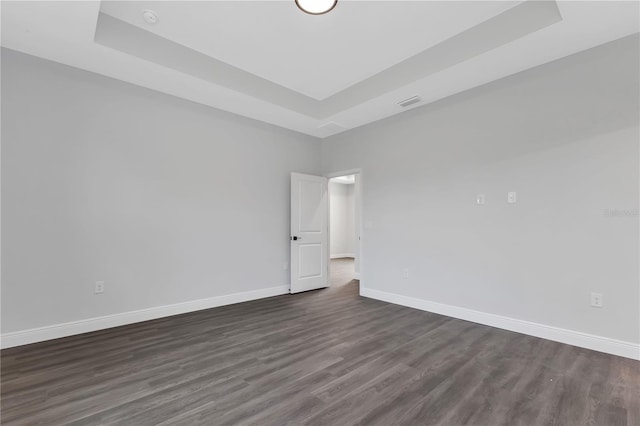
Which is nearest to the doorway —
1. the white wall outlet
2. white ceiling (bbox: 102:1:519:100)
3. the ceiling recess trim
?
the ceiling recess trim

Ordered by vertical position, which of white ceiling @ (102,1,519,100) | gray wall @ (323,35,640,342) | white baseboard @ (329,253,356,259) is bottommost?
white baseboard @ (329,253,356,259)

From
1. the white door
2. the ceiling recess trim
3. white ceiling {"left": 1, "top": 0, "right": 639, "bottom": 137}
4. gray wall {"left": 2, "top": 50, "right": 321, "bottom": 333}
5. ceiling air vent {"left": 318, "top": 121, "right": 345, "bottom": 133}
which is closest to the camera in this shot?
white ceiling {"left": 1, "top": 0, "right": 639, "bottom": 137}

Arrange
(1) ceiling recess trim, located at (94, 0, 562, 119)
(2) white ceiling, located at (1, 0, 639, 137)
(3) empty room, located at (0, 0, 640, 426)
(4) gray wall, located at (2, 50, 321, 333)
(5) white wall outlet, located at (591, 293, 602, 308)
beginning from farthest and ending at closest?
(4) gray wall, located at (2, 50, 321, 333) → (5) white wall outlet, located at (591, 293, 602, 308) → (1) ceiling recess trim, located at (94, 0, 562, 119) → (2) white ceiling, located at (1, 0, 639, 137) → (3) empty room, located at (0, 0, 640, 426)

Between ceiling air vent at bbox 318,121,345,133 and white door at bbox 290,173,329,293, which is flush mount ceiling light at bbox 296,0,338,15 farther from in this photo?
white door at bbox 290,173,329,293

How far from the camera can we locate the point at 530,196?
3.08m

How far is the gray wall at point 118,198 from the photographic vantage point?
2816 millimetres

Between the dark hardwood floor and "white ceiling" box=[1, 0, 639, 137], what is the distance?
9.33 feet

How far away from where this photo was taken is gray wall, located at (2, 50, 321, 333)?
Result: 282cm

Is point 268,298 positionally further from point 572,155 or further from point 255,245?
point 572,155

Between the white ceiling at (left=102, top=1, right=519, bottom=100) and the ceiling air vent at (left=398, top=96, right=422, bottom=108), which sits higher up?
the white ceiling at (left=102, top=1, right=519, bottom=100)

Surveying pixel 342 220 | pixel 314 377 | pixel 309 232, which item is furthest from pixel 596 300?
pixel 342 220

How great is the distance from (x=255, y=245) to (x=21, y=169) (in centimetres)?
278

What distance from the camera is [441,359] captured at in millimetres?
2508

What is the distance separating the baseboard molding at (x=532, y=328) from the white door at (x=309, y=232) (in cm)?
152
